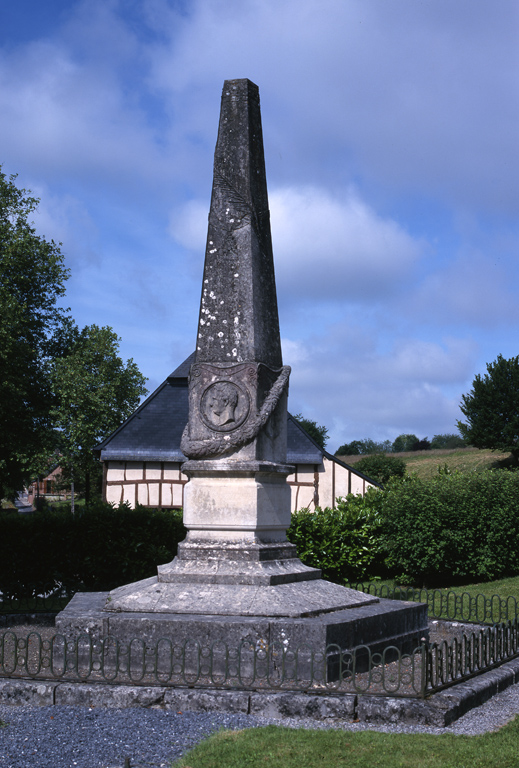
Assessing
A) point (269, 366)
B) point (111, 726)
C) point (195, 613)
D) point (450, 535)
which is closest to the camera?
point (111, 726)

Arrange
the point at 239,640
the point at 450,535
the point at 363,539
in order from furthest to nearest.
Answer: the point at 363,539 < the point at 450,535 < the point at 239,640

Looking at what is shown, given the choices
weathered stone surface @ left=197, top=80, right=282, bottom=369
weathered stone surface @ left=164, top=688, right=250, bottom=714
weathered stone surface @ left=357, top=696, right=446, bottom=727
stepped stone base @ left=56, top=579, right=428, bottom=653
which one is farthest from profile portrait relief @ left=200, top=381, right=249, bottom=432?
weathered stone surface @ left=357, top=696, right=446, bottom=727

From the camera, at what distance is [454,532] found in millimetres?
13477

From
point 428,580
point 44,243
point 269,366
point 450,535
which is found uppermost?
point 44,243

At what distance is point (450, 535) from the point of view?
1334 centimetres

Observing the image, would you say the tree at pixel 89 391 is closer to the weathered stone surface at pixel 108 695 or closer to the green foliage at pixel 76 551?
the green foliage at pixel 76 551

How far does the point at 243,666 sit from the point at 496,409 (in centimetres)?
3965

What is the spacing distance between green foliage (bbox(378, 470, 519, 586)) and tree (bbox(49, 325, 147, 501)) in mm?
19260

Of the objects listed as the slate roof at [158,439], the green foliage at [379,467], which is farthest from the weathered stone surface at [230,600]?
the green foliage at [379,467]

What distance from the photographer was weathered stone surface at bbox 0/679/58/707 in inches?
211

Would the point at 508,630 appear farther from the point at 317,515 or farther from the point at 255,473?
the point at 317,515

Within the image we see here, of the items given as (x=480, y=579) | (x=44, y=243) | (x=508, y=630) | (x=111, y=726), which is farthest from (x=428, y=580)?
(x=44, y=243)

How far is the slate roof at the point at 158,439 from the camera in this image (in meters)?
18.8

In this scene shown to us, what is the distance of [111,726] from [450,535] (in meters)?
9.55
